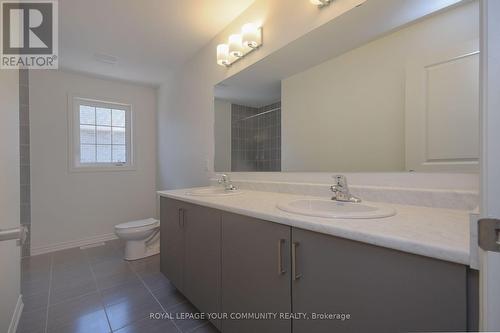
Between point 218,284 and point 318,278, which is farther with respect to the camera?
point 218,284

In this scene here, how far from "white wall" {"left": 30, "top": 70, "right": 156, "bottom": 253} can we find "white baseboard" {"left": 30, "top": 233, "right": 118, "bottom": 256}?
0.02m

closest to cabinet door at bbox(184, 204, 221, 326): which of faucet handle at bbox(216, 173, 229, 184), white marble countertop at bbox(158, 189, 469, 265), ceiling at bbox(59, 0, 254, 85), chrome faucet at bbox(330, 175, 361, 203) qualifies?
white marble countertop at bbox(158, 189, 469, 265)

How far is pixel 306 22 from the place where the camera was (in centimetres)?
135

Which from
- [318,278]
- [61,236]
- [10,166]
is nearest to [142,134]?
[61,236]

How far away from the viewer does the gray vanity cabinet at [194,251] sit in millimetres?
1247

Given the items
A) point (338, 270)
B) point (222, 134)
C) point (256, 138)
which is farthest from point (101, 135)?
point (338, 270)

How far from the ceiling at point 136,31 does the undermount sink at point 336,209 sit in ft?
5.36

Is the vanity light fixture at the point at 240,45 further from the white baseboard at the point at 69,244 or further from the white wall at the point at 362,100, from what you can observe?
the white baseboard at the point at 69,244

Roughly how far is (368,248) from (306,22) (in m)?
1.33

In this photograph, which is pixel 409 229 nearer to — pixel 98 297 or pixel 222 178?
pixel 222 178

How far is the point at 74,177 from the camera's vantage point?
2.90 metres

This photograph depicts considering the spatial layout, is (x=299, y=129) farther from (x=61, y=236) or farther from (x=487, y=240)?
(x=61, y=236)

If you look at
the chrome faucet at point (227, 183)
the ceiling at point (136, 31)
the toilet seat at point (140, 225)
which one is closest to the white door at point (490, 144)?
the chrome faucet at point (227, 183)

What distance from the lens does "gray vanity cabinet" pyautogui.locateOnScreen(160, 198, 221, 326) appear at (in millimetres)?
1247
